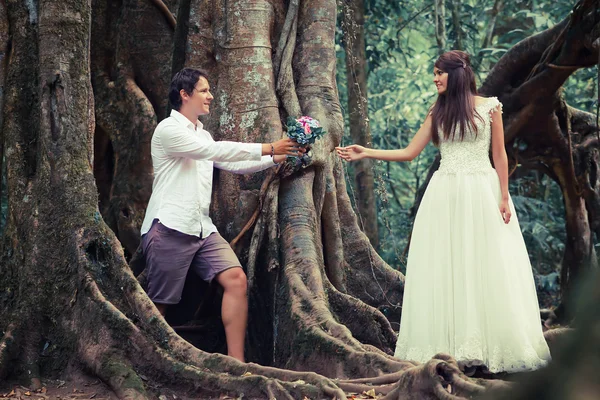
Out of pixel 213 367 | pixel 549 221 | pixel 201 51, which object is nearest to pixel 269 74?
pixel 201 51

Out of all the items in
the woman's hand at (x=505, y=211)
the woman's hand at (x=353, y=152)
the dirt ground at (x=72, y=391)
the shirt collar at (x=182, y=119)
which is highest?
the shirt collar at (x=182, y=119)

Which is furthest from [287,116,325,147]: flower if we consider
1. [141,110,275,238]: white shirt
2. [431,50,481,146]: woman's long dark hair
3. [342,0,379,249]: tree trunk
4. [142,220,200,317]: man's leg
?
[342,0,379,249]: tree trunk

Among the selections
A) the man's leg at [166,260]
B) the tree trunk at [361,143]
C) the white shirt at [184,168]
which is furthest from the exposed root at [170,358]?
the tree trunk at [361,143]

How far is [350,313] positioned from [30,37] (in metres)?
2.70

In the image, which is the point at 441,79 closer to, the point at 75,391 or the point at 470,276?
the point at 470,276

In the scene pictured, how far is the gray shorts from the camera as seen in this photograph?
5.29 meters

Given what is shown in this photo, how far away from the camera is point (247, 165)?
5.55m

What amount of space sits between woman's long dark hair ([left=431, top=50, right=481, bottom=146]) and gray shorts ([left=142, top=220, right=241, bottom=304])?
154 cm

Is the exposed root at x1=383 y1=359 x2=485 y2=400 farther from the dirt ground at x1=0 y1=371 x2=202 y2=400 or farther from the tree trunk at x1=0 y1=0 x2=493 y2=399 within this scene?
the dirt ground at x1=0 y1=371 x2=202 y2=400

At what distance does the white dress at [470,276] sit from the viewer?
5.10 metres

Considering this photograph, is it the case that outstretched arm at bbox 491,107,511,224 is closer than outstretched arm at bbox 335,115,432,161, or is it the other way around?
outstretched arm at bbox 491,107,511,224

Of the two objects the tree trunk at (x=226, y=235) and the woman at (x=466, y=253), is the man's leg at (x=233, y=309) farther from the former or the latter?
the woman at (x=466, y=253)

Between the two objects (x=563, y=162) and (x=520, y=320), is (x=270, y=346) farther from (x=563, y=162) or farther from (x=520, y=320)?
(x=563, y=162)

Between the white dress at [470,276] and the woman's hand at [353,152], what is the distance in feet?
1.64
